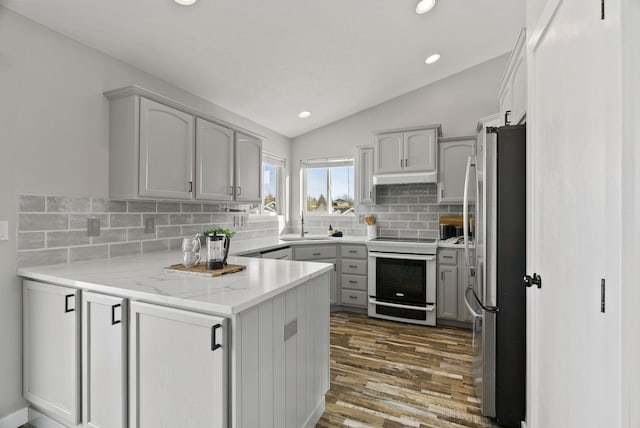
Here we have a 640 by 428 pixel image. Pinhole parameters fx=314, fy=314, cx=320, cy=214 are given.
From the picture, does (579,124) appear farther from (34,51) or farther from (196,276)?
(34,51)

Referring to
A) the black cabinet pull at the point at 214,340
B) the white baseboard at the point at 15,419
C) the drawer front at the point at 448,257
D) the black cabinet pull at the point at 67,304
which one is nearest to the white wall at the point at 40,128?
the white baseboard at the point at 15,419

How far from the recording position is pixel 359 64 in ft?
10.4

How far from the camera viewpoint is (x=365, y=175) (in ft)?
13.7

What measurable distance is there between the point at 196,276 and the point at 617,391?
5.28ft

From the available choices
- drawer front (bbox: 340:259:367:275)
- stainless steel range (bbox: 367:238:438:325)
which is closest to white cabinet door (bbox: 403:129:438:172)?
stainless steel range (bbox: 367:238:438:325)

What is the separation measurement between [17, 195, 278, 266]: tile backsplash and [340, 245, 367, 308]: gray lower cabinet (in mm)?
1698

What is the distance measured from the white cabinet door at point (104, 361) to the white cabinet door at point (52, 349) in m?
0.06

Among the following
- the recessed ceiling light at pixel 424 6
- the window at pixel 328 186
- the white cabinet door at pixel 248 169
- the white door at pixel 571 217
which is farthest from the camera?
the window at pixel 328 186

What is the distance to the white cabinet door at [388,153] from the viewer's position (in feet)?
12.5

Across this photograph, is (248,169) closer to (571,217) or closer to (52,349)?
(52,349)

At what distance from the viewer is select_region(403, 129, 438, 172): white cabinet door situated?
12.0 ft

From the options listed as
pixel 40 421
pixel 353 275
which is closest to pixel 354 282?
pixel 353 275

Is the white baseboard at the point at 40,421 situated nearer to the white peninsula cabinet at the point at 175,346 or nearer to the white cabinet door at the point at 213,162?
the white peninsula cabinet at the point at 175,346

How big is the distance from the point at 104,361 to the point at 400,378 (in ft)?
6.25
